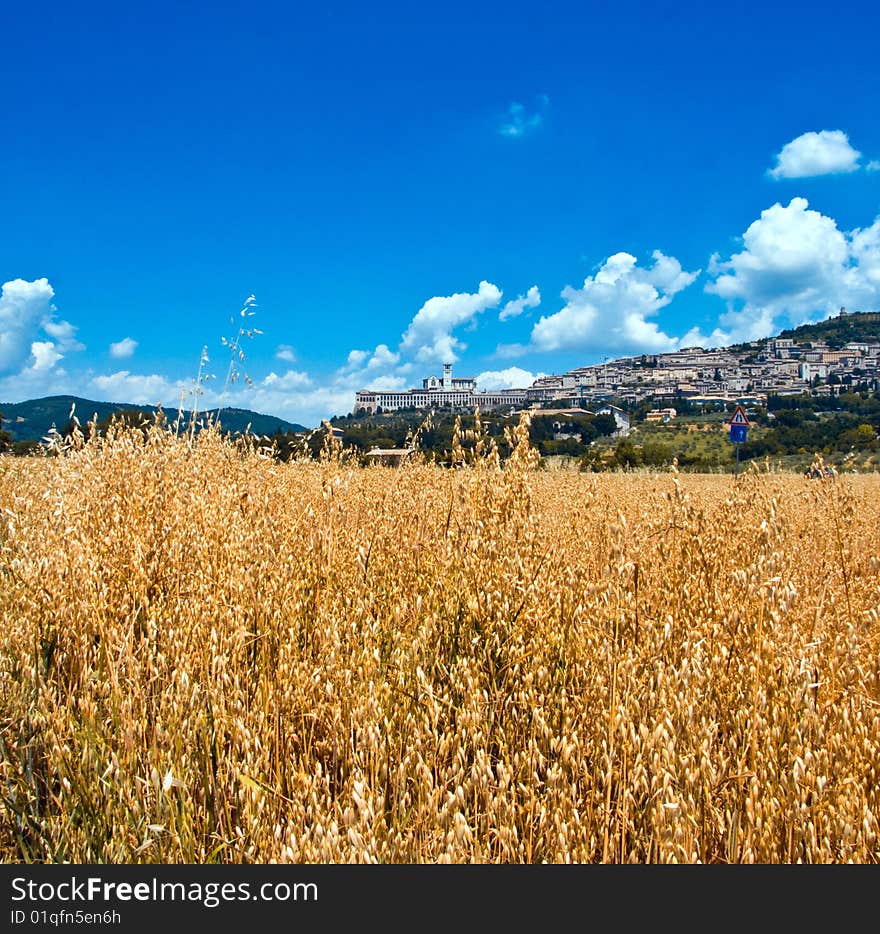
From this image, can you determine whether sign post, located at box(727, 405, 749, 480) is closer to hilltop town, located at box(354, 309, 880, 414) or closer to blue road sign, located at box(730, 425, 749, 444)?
blue road sign, located at box(730, 425, 749, 444)

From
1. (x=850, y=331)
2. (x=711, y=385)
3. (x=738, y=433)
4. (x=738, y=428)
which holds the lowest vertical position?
(x=738, y=433)

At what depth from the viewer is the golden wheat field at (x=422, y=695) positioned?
1.57 metres

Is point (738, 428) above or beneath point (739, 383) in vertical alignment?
beneath

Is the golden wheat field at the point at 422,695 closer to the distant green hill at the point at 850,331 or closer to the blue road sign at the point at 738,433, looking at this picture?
the blue road sign at the point at 738,433

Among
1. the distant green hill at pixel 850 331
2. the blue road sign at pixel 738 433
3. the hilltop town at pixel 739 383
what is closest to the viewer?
the blue road sign at pixel 738 433

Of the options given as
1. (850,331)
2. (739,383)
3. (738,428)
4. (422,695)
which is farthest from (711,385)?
(422,695)

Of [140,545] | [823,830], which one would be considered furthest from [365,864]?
[140,545]

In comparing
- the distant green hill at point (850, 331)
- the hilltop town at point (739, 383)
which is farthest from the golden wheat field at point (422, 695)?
the distant green hill at point (850, 331)

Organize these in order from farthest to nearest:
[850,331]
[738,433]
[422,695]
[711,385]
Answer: [850,331], [711,385], [738,433], [422,695]

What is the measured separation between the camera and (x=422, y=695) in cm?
202

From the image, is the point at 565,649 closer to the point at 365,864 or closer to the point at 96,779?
the point at 365,864

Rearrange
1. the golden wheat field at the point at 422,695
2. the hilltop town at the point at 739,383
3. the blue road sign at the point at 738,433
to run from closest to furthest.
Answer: the golden wheat field at the point at 422,695 < the blue road sign at the point at 738,433 < the hilltop town at the point at 739,383

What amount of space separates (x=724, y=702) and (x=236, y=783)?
1.67 metres

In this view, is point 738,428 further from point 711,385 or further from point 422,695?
point 711,385
